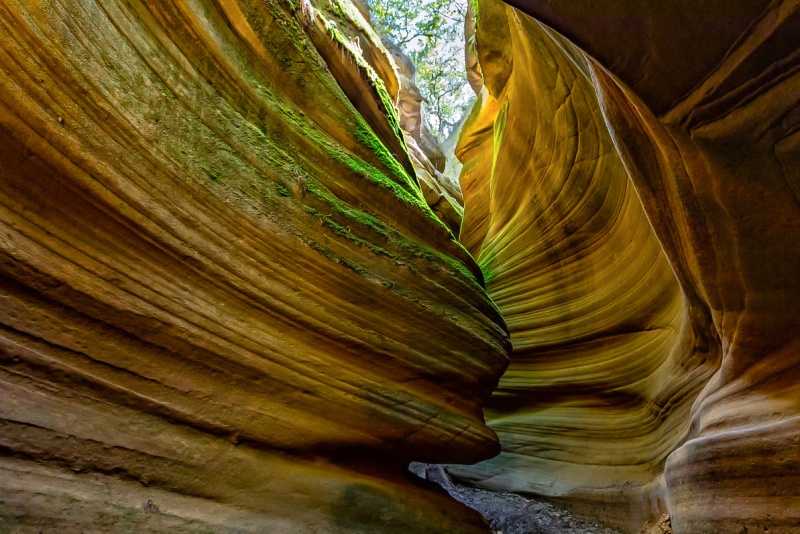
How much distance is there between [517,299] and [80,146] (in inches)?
241

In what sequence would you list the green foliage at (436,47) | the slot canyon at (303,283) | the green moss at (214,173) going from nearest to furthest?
the slot canyon at (303,283)
the green moss at (214,173)
the green foliage at (436,47)

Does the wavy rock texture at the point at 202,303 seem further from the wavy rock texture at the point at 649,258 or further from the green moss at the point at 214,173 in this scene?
the wavy rock texture at the point at 649,258

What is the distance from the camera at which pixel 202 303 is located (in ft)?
8.71

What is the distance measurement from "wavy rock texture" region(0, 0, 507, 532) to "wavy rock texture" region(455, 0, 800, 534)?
1.78 metres

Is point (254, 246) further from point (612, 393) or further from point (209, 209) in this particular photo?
point (612, 393)

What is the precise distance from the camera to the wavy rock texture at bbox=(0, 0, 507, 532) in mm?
2123

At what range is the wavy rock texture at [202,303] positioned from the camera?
2123mm

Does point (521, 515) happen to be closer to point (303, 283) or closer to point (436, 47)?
point (303, 283)

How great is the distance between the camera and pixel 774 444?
7.41 ft

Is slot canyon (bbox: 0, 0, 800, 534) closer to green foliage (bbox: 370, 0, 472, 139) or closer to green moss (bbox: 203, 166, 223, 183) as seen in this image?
green moss (bbox: 203, 166, 223, 183)

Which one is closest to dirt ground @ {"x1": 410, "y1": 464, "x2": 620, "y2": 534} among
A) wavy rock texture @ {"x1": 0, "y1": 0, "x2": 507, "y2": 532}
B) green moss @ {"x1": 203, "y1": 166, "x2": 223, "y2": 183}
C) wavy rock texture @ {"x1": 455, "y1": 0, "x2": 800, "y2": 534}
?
wavy rock texture @ {"x1": 455, "y1": 0, "x2": 800, "y2": 534}

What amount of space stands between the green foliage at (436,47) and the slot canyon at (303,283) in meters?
10.6

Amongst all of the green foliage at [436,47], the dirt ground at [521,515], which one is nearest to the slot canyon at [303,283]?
the dirt ground at [521,515]

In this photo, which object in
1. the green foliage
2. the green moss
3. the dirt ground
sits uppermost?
the green foliage
